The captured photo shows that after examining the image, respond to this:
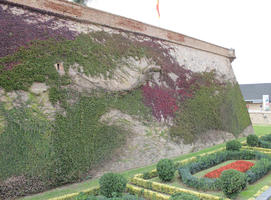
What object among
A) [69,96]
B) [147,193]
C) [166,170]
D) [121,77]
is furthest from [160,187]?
[121,77]

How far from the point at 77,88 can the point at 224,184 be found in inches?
189

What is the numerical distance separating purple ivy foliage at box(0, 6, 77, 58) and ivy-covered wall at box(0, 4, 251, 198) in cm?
3

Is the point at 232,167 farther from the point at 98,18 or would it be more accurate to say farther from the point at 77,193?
the point at 98,18

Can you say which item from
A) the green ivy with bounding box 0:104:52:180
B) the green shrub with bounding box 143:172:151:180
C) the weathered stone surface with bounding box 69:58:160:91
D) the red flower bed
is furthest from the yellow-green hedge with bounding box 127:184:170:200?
the weathered stone surface with bounding box 69:58:160:91

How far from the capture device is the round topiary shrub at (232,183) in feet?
18.5

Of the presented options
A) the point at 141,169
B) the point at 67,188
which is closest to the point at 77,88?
the point at 67,188

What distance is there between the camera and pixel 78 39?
8.15 m

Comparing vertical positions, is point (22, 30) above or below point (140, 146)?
above

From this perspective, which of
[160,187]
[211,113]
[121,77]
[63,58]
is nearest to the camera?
[160,187]

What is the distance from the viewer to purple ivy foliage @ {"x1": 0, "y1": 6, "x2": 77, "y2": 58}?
650 centimetres

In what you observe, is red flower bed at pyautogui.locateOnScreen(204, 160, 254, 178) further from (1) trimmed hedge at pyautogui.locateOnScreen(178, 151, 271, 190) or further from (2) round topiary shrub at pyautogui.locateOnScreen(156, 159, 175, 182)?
(2) round topiary shrub at pyautogui.locateOnScreen(156, 159, 175, 182)

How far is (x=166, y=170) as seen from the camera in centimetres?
711

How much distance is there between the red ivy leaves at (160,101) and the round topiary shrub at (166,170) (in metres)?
2.82

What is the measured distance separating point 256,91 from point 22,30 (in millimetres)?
34835
